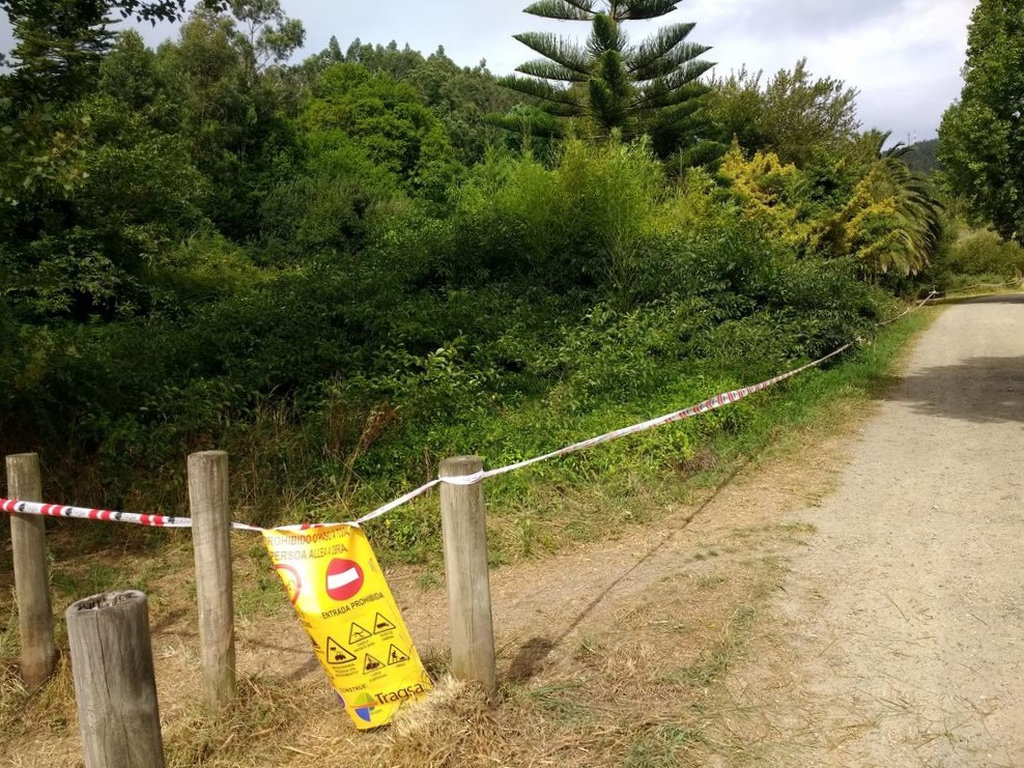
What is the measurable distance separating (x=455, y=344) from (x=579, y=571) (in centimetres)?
552

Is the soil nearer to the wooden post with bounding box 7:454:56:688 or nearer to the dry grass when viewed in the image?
the dry grass

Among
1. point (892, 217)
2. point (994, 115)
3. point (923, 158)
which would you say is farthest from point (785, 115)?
point (923, 158)

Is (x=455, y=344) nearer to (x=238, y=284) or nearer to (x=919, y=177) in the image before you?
(x=238, y=284)

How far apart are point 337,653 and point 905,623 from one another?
2.81 metres

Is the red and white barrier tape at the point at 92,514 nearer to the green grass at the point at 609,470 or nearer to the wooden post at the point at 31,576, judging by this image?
the wooden post at the point at 31,576

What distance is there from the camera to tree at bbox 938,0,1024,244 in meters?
10.3

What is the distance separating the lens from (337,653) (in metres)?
3.05

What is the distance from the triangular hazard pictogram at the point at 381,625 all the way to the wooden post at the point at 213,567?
2.02 feet

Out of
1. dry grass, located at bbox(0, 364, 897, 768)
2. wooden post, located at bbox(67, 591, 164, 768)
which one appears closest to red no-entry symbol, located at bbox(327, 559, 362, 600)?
dry grass, located at bbox(0, 364, 897, 768)

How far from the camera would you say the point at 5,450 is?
23.8ft

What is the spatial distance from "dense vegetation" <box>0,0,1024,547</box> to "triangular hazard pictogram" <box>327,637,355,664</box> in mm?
3413

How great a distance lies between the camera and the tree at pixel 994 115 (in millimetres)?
10266

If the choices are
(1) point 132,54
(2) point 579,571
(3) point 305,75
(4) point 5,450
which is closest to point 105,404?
(4) point 5,450

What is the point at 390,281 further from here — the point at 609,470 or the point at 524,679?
the point at 524,679
